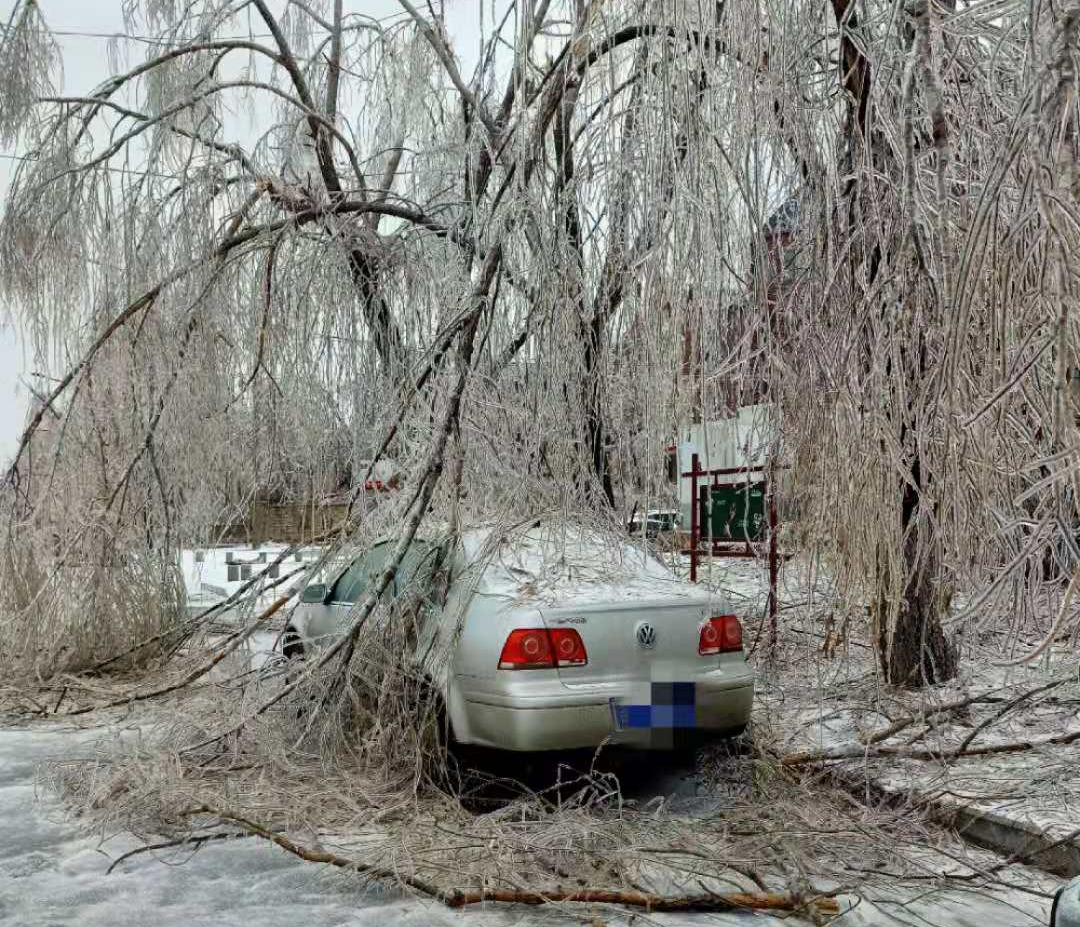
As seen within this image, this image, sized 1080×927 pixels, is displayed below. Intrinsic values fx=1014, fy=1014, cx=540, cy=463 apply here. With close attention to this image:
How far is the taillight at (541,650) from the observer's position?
478 cm

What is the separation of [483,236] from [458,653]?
2029 mm

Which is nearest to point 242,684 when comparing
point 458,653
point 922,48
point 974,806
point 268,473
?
point 458,653

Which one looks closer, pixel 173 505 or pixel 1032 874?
pixel 1032 874

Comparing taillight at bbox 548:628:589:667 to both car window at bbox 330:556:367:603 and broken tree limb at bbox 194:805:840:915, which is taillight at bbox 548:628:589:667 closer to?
broken tree limb at bbox 194:805:840:915

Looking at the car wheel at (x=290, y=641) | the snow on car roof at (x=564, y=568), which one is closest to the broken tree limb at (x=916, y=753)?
the snow on car roof at (x=564, y=568)

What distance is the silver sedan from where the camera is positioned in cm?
475

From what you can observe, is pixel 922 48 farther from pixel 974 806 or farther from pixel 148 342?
pixel 148 342

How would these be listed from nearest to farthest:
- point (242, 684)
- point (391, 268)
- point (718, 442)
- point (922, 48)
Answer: point (922, 48) < point (718, 442) < point (242, 684) < point (391, 268)

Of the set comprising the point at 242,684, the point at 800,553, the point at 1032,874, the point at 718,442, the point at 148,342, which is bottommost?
A: the point at 1032,874

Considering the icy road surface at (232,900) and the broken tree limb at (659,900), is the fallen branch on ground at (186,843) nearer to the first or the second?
the icy road surface at (232,900)

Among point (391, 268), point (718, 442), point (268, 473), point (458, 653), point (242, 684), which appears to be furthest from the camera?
point (268, 473)

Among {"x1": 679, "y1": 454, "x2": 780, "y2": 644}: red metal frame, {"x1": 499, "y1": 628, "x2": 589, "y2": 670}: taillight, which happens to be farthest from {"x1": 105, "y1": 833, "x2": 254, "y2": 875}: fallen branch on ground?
{"x1": 679, "y1": 454, "x2": 780, "y2": 644}: red metal frame

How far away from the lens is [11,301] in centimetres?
720

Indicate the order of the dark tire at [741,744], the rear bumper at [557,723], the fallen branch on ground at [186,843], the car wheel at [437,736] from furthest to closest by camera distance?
the dark tire at [741,744]
the car wheel at [437,736]
the rear bumper at [557,723]
the fallen branch on ground at [186,843]
